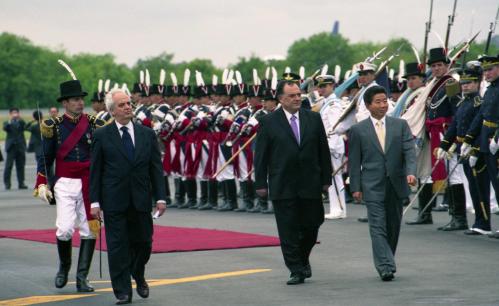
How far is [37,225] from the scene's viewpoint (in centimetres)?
1980

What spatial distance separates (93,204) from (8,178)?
70.7ft

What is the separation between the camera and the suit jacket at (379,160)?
1234 centimetres

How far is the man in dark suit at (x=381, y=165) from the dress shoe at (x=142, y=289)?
93.4 inches

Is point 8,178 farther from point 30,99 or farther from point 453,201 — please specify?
point 30,99

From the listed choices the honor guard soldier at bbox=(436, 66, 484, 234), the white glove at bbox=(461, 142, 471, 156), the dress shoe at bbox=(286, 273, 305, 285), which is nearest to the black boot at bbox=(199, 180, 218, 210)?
the honor guard soldier at bbox=(436, 66, 484, 234)

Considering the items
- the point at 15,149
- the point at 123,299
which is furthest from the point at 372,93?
the point at 15,149

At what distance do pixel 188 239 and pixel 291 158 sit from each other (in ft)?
14.7

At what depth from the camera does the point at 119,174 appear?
36.9 ft

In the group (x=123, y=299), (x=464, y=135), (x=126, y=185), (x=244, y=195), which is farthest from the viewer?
(x=244, y=195)

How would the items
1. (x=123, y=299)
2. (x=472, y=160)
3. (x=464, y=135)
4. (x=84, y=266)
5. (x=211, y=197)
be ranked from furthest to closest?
1. (x=211, y=197)
2. (x=464, y=135)
3. (x=472, y=160)
4. (x=84, y=266)
5. (x=123, y=299)

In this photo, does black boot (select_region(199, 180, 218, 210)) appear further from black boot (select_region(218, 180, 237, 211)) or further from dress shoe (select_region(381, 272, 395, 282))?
dress shoe (select_region(381, 272, 395, 282))

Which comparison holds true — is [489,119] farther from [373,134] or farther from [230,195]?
[230,195]

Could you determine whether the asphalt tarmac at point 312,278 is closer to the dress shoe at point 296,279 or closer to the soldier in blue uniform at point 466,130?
the dress shoe at point 296,279

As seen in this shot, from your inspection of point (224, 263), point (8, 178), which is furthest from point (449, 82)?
point (8, 178)
